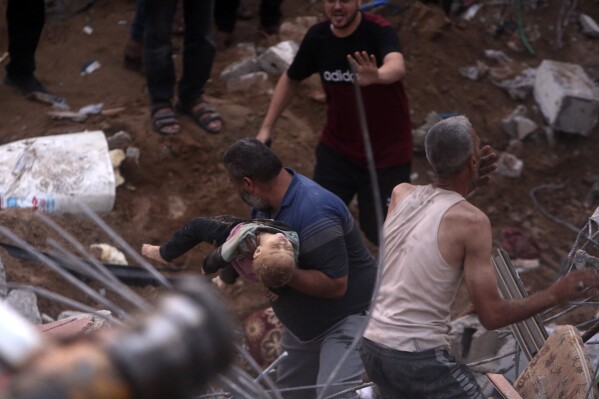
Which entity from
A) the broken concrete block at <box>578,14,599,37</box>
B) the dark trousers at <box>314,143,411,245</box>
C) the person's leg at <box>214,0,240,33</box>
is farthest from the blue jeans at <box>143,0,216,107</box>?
the broken concrete block at <box>578,14,599,37</box>

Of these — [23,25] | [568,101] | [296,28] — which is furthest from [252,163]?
[568,101]

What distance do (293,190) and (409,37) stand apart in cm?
558

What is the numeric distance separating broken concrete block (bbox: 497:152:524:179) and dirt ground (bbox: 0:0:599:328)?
70 mm

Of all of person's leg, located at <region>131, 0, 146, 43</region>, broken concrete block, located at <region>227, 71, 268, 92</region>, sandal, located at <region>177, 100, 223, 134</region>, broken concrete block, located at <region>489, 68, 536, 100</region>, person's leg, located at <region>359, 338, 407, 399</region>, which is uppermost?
person's leg, located at <region>359, 338, 407, 399</region>

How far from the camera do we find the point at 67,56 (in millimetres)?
8148

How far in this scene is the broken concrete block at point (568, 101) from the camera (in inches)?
328

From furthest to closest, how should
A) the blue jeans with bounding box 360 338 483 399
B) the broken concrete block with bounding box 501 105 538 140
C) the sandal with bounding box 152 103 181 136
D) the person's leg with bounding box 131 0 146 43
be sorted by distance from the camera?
the broken concrete block with bounding box 501 105 538 140 < the person's leg with bounding box 131 0 146 43 < the sandal with bounding box 152 103 181 136 < the blue jeans with bounding box 360 338 483 399

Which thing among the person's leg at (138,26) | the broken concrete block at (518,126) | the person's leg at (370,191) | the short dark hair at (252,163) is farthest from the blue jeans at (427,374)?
the broken concrete block at (518,126)

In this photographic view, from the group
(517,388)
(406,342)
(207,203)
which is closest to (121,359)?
(406,342)

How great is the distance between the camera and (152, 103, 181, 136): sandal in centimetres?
666

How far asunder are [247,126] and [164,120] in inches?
28.9

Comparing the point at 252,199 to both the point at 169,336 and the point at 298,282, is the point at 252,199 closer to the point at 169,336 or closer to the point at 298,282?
the point at 298,282

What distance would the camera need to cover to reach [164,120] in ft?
21.9

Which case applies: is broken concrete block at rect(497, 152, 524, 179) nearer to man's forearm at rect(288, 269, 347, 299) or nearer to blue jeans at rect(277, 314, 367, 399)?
blue jeans at rect(277, 314, 367, 399)
